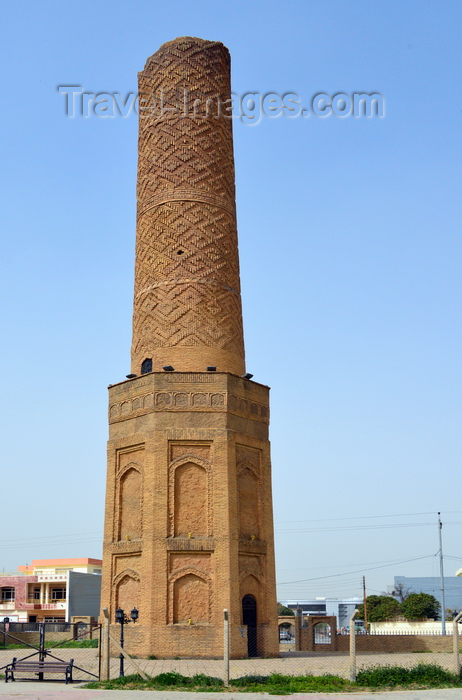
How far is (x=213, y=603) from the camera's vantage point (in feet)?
66.9

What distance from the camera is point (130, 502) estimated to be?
72.4 ft

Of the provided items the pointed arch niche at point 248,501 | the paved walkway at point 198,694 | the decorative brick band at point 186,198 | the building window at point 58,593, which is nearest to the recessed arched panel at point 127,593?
the paved walkway at point 198,694

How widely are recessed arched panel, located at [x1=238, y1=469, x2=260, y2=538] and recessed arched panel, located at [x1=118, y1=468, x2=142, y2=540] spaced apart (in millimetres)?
2855

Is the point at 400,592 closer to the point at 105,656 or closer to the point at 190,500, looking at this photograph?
the point at 190,500

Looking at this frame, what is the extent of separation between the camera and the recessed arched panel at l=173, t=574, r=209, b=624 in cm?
2030

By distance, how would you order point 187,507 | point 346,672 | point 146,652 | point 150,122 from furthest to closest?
point 150,122 → point 187,507 → point 146,652 → point 346,672

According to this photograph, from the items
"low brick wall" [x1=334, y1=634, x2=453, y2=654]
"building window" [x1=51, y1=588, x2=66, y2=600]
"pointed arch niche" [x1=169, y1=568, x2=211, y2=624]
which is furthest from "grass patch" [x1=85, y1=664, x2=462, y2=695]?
"building window" [x1=51, y1=588, x2=66, y2=600]

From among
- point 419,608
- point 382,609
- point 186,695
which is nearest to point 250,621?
point 186,695

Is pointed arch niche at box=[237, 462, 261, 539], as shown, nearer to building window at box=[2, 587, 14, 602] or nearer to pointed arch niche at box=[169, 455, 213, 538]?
pointed arch niche at box=[169, 455, 213, 538]

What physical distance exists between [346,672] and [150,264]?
1330 cm

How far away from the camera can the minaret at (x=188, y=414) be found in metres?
20.6

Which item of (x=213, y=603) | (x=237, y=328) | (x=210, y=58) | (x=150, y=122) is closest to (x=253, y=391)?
(x=237, y=328)

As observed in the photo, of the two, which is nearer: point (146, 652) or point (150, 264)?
point (146, 652)

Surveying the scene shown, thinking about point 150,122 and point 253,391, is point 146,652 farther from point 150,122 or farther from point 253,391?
point 150,122
